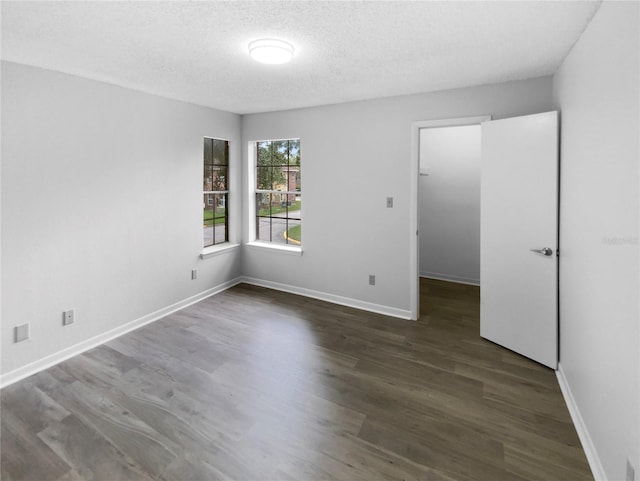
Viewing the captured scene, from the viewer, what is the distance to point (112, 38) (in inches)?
87.0

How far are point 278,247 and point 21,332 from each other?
2893mm

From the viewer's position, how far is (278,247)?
491cm

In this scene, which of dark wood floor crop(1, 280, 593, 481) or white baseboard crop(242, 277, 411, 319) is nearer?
dark wood floor crop(1, 280, 593, 481)

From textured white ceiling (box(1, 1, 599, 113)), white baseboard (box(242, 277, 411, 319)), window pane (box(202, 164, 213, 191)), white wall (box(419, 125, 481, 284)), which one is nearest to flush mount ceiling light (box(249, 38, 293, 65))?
textured white ceiling (box(1, 1, 599, 113))

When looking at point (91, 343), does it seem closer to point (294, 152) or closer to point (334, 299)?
point (334, 299)

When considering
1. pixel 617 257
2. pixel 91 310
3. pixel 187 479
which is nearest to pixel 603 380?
pixel 617 257

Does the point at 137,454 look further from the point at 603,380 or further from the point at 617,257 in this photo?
the point at 617,257

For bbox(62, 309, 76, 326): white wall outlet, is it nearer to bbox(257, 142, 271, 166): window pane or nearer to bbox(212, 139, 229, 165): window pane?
bbox(212, 139, 229, 165): window pane

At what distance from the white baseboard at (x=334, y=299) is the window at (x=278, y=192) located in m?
0.64

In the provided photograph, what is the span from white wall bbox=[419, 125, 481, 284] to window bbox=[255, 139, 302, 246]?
6.61 ft

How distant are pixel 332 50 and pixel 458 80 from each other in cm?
141

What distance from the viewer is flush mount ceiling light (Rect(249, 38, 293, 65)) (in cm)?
224

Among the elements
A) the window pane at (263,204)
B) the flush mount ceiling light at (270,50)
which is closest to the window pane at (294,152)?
the window pane at (263,204)

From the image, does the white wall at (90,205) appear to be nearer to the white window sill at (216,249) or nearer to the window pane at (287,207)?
the white window sill at (216,249)
